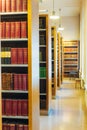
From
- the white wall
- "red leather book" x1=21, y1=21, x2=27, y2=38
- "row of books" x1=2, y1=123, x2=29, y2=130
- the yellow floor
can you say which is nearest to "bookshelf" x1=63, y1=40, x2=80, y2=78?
the white wall

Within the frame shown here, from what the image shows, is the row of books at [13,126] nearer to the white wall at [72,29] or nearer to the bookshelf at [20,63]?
the bookshelf at [20,63]

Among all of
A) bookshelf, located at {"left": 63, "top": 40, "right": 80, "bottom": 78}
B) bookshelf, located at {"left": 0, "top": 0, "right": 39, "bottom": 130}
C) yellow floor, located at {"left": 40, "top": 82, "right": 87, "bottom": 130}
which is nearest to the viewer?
bookshelf, located at {"left": 0, "top": 0, "right": 39, "bottom": 130}

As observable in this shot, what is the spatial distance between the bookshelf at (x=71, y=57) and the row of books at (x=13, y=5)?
1343 cm

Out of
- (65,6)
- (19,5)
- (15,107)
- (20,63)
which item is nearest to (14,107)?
(15,107)

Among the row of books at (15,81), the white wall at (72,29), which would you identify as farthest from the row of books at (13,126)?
the white wall at (72,29)

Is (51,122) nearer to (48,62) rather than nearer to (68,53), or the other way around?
(48,62)

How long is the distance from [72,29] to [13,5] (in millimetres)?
13776

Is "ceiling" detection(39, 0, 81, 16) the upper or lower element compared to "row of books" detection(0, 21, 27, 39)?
upper

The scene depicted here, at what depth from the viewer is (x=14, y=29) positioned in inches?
164

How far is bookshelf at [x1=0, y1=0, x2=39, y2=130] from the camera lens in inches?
158

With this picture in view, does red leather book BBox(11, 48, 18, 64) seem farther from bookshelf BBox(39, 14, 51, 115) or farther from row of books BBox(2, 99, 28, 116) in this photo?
bookshelf BBox(39, 14, 51, 115)

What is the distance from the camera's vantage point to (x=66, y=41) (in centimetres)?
1750

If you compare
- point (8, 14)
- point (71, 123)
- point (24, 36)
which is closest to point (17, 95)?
point (24, 36)

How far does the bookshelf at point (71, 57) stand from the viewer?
1747 cm
